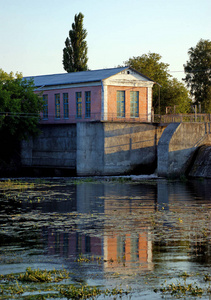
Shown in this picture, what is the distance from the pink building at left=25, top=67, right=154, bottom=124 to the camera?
51059 millimetres

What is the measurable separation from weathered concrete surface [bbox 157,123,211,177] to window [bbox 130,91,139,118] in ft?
16.7

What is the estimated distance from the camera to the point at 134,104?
53.3 m

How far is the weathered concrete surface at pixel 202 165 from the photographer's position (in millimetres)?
48062

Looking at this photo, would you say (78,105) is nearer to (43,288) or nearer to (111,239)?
(111,239)

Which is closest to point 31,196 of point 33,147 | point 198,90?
point 33,147

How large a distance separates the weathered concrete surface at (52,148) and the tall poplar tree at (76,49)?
18654mm

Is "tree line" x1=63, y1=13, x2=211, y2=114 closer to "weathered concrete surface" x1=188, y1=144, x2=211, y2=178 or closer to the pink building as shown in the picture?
the pink building

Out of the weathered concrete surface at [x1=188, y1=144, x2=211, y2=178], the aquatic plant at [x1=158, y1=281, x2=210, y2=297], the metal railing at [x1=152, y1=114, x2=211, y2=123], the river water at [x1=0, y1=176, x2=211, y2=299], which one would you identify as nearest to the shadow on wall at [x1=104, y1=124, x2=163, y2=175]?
the metal railing at [x1=152, y1=114, x2=211, y2=123]

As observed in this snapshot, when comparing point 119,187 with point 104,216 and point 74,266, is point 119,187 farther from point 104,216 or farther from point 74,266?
point 74,266

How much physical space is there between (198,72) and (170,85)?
24.3 ft

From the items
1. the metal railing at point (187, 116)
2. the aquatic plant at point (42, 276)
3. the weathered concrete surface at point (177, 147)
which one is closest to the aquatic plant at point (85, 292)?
the aquatic plant at point (42, 276)

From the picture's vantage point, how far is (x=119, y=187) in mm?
39281

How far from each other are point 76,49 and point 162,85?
17.3m

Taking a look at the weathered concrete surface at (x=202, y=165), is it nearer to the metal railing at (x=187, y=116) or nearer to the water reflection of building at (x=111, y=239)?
the metal railing at (x=187, y=116)
